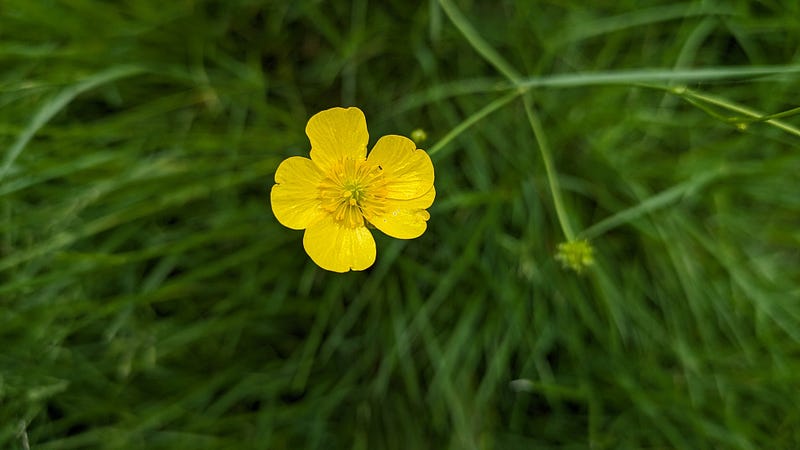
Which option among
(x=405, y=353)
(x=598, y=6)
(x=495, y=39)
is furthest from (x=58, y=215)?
(x=598, y=6)

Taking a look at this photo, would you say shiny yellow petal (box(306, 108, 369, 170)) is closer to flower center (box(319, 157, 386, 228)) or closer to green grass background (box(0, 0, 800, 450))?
flower center (box(319, 157, 386, 228))

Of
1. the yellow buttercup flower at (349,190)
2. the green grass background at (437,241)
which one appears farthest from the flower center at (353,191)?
the green grass background at (437,241)

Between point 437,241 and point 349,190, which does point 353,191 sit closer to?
point 349,190

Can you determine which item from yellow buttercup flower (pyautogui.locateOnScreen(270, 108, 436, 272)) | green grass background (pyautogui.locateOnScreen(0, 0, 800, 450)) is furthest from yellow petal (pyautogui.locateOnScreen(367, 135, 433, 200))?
green grass background (pyautogui.locateOnScreen(0, 0, 800, 450))

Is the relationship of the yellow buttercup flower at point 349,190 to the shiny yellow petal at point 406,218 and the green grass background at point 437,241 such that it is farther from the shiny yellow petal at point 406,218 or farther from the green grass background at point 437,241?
the green grass background at point 437,241

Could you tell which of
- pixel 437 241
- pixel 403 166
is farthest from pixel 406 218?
pixel 437 241

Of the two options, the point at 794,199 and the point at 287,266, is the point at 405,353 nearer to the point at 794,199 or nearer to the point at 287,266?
the point at 287,266
